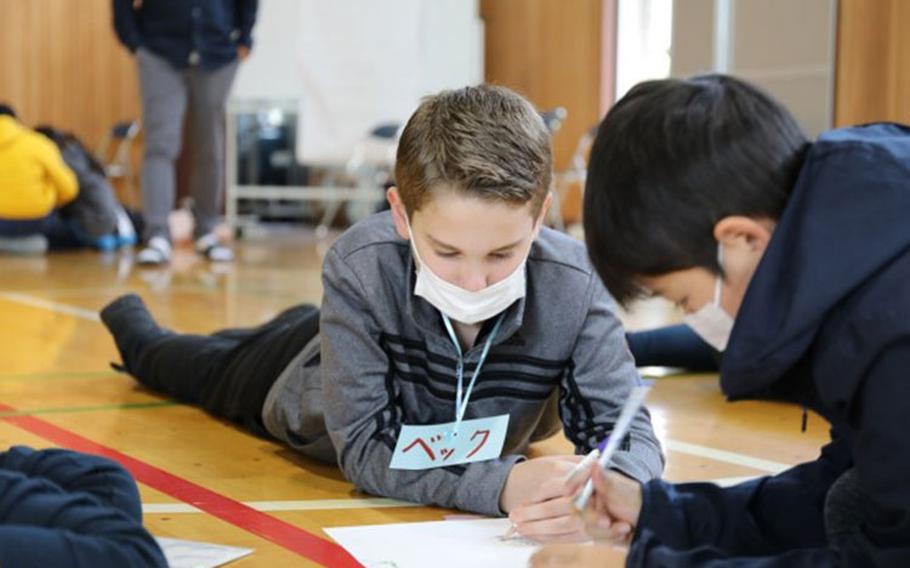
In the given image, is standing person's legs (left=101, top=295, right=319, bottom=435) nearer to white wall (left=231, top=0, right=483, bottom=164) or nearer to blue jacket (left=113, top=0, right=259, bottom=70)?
blue jacket (left=113, top=0, right=259, bottom=70)

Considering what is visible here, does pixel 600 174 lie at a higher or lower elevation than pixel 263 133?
higher

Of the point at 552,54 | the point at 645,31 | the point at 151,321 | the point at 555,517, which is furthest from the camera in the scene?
the point at 552,54

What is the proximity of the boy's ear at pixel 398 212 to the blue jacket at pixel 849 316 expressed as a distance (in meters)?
0.66

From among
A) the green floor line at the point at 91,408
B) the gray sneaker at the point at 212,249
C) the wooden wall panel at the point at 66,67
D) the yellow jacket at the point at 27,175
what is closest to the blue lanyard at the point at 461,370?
the green floor line at the point at 91,408

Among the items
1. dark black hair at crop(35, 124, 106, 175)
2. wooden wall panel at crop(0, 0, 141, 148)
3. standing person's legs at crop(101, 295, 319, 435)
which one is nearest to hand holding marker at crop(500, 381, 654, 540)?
standing person's legs at crop(101, 295, 319, 435)

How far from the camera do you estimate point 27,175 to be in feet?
18.5

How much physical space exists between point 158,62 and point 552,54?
3204 millimetres

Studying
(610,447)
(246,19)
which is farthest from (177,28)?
(610,447)

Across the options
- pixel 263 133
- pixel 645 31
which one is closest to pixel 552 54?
pixel 645 31

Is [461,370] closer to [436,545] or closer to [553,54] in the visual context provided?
[436,545]

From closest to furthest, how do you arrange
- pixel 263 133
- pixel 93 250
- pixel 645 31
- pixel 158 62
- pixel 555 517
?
pixel 555 517 < pixel 158 62 < pixel 93 250 < pixel 645 31 < pixel 263 133

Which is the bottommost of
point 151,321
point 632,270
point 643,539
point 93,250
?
point 93,250

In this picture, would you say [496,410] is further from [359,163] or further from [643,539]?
[359,163]

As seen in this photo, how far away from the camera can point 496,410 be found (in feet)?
5.37
